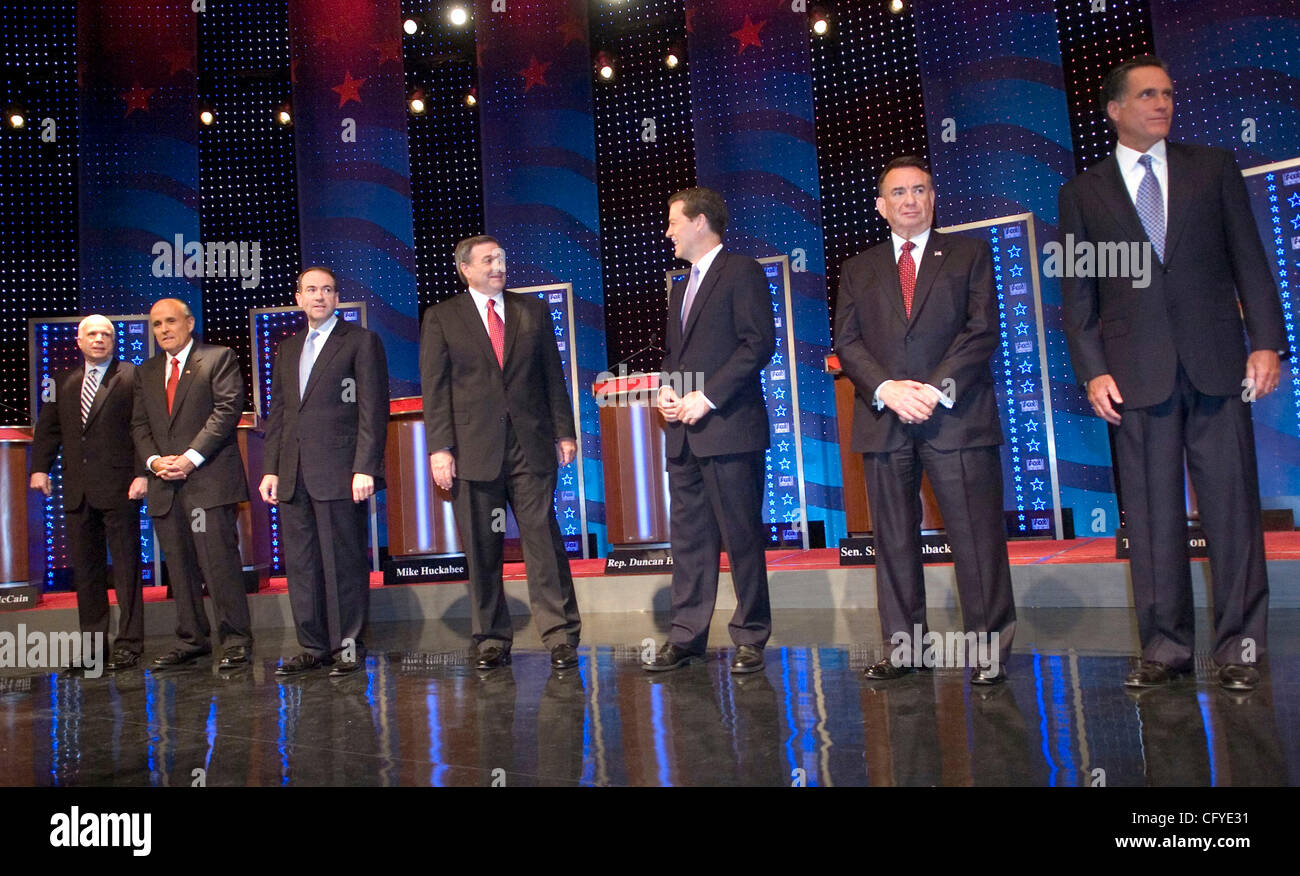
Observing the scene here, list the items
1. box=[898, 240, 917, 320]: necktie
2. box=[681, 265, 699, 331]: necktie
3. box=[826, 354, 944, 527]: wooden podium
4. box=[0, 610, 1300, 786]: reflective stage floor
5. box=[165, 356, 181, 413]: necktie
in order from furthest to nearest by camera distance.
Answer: box=[826, 354, 944, 527]: wooden podium
box=[165, 356, 181, 413]: necktie
box=[681, 265, 699, 331]: necktie
box=[898, 240, 917, 320]: necktie
box=[0, 610, 1300, 786]: reflective stage floor

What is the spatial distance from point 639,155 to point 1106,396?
636cm

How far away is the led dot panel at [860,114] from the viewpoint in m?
7.79

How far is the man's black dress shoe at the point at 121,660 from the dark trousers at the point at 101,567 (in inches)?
0.9

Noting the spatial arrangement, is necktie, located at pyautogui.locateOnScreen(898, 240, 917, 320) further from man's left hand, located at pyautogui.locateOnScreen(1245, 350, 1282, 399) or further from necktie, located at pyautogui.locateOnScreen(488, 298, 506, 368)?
necktie, located at pyautogui.locateOnScreen(488, 298, 506, 368)

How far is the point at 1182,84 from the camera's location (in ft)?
20.1

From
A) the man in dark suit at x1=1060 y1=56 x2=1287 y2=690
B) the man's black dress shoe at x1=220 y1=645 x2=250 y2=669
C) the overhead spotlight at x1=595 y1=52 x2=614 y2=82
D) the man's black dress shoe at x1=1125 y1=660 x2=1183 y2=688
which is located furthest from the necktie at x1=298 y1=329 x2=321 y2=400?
the overhead spotlight at x1=595 y1=52 x2=614 y2=82

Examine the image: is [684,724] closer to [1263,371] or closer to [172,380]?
[1263,371]

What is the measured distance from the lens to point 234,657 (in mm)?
4430

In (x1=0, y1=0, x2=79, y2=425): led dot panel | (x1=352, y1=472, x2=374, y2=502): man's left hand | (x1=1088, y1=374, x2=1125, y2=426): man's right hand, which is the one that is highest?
(x1=0, y1=0, x2=79, y2=425): led dot panel

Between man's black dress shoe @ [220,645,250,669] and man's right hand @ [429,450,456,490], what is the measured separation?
4.45 ft

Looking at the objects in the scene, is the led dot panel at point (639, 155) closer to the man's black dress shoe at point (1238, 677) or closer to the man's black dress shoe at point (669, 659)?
the man's black dress shoe at point (669, 659)

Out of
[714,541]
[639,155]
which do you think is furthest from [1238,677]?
[639,155]

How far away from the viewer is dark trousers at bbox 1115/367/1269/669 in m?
2.88
